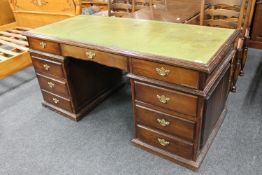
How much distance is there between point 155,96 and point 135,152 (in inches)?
21.3

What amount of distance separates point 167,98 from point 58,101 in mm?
1180

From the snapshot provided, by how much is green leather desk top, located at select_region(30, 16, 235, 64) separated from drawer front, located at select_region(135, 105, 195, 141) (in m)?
0.42

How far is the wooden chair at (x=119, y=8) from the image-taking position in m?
2.68

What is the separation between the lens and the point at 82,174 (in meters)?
1.68

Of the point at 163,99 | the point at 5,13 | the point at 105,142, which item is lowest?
the point at 105,142

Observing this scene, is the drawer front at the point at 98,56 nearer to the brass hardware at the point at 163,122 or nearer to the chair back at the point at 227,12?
the brass hardware at the point at 163,122

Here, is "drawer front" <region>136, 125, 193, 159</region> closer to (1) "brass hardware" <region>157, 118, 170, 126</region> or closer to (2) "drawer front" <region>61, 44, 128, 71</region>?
(1) "brass hardware" <region>157, 118, 170, 126</region>

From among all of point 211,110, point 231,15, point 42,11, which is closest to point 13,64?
point 42,11

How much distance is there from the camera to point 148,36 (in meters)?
1.67

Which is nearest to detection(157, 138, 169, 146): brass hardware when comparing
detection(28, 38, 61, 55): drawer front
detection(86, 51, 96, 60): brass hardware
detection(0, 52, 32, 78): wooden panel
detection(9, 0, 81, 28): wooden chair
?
detection(86, 51, 96, 60): brass hardware

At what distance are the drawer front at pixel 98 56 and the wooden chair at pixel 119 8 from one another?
1062 mm

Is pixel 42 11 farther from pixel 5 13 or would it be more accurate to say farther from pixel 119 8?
pixel 119 8

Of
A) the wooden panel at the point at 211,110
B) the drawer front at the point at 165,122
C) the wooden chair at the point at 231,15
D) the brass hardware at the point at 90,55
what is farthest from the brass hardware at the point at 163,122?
the wooden chair at the point at 231,15

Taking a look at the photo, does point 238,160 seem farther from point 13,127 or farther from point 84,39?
point 13,127
